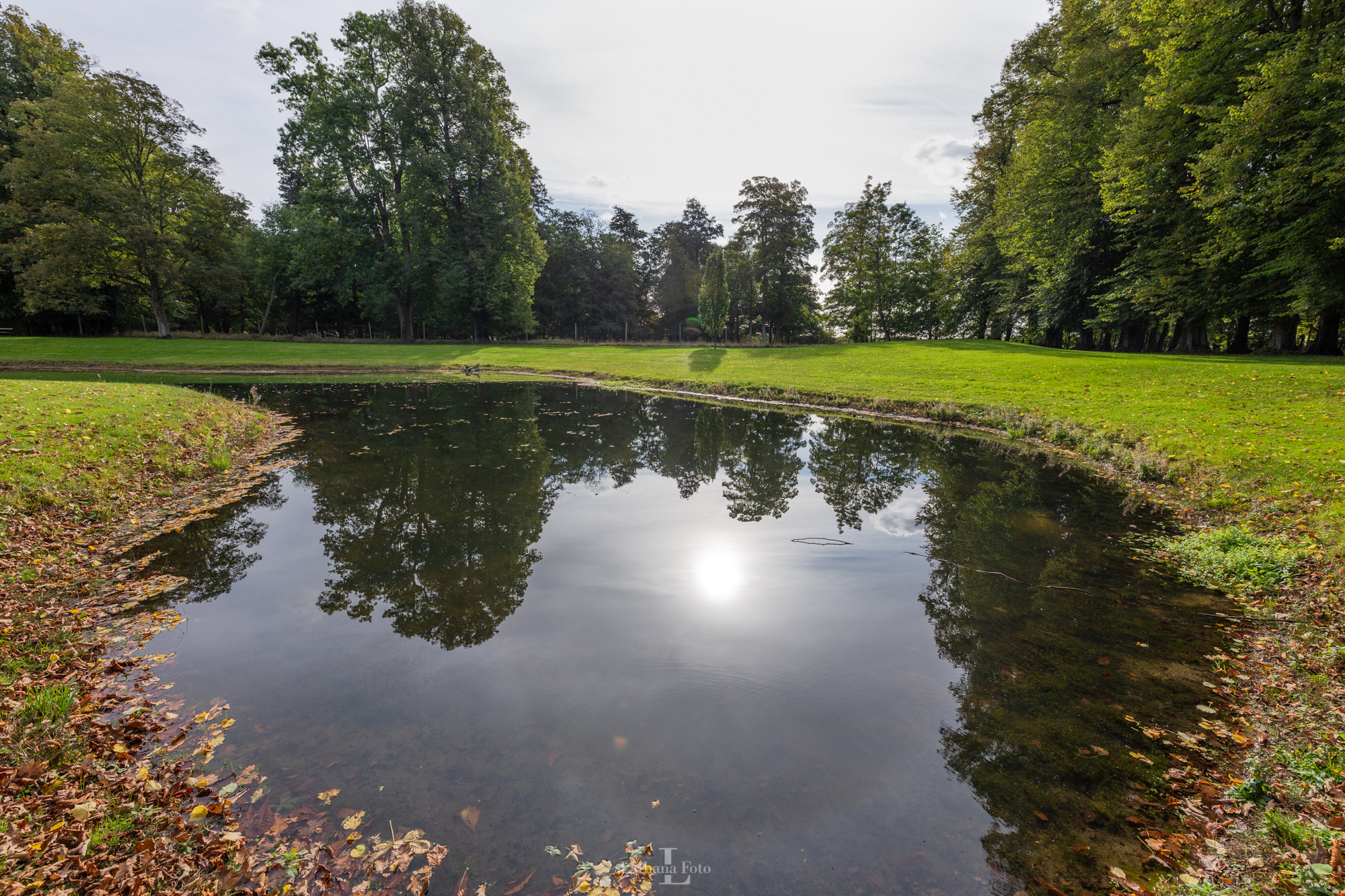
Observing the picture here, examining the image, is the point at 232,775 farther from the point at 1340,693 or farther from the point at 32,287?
the point at 32,287

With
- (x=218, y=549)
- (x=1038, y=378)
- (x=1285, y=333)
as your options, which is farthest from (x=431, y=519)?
(x=1285, y=333)

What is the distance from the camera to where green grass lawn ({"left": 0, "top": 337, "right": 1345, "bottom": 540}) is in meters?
8.55

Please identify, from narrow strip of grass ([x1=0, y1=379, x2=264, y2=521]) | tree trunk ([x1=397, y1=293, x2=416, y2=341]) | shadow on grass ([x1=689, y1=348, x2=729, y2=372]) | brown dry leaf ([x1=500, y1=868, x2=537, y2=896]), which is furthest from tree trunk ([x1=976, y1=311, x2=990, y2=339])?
brown dry leaf ([x1=500, y1=868, x2=537, y2=896])

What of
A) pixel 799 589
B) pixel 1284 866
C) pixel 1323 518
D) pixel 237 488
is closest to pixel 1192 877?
pixel 1284 866

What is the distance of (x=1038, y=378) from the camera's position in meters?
18.2

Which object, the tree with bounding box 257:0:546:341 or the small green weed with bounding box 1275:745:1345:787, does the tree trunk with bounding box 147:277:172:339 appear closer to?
the tree with bounding box 257:0:546:341

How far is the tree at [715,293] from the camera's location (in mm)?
43219

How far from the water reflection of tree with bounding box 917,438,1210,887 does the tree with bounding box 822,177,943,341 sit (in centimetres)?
4126

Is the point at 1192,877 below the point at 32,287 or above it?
below

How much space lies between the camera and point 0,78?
1188 inches

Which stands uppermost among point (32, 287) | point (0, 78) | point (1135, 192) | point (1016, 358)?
point (0, 78)

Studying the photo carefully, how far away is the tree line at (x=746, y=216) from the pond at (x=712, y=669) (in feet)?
55.9

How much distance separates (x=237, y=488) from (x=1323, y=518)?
15.0 metres

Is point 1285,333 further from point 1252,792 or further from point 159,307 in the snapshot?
point 159,307
